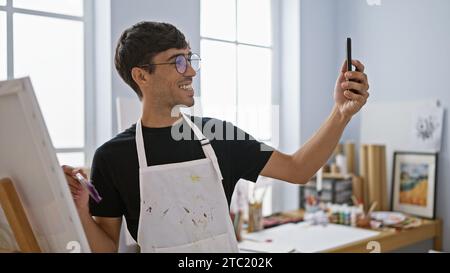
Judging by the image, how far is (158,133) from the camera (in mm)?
731

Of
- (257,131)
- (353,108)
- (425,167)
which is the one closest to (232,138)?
(257,131)

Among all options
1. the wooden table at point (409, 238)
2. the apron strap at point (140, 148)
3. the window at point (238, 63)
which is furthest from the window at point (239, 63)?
the wooden table at point (409, 238)

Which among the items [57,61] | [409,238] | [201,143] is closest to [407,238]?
[409,238]

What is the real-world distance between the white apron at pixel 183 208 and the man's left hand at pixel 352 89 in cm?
23

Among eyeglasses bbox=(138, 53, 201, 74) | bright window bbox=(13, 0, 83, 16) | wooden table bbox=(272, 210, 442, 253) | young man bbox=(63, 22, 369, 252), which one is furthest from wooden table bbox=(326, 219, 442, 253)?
bright window bbox=(13, 0, 83, 16)

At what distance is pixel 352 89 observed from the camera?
691 millimetres

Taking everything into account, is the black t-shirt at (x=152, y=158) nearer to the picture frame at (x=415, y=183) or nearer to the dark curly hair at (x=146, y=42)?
the dark curly hair at (x=146, y=42)

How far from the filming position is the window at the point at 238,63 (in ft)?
2.54

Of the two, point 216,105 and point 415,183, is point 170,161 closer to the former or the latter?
point 216,105

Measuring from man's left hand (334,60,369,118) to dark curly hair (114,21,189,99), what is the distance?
0.83 feet

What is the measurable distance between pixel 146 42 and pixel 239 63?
18 cm
